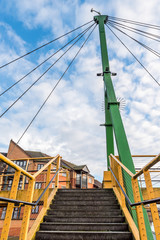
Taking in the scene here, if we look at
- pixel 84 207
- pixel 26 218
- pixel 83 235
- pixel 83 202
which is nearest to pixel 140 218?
pixel 83 235

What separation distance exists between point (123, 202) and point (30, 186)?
2.12 m

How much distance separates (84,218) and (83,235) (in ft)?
1.96

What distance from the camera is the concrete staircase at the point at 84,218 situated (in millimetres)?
2727

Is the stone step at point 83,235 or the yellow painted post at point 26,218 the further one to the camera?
the stone step at point 83,235

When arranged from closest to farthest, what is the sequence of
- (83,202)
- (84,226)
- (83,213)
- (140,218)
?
(140,218) < (84,226) < (83,213) < (83,202)

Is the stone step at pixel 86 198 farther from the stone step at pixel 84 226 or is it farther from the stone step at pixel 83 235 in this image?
the stone step at pixel 83 235

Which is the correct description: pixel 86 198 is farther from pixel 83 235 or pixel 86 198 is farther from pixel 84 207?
pixel 83 235

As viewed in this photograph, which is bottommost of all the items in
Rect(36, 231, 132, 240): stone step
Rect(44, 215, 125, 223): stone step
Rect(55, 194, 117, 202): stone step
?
Rect(36, 231, 132, 240): stone step

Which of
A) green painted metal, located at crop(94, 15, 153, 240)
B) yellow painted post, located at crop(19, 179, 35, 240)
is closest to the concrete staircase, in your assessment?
green painted metal, located at crop(94, 15, 153, 240)

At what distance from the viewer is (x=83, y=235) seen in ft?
8.91

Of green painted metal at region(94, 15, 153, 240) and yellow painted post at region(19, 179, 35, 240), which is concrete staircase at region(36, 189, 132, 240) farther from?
yellow painted post at region(19, 179, 35, 240)

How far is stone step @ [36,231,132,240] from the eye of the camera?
2666mm

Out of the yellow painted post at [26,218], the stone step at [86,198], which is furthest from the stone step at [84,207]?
the yellow painted post at [26,218]

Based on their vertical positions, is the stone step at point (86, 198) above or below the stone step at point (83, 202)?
above
